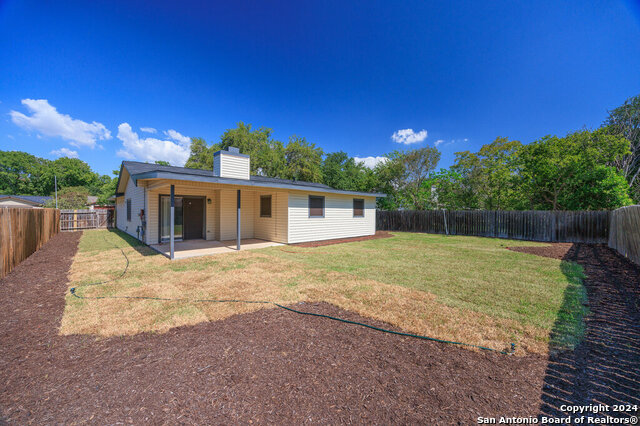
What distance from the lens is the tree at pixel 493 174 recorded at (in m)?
16.1

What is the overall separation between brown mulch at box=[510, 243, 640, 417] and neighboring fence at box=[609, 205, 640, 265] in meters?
3.37

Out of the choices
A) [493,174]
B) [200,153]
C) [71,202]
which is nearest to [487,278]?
[493,174]

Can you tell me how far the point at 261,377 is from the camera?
208cm

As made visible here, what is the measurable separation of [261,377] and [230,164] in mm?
8907

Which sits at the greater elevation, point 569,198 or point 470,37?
point 470,37

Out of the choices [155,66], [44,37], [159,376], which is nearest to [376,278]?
[159,376]

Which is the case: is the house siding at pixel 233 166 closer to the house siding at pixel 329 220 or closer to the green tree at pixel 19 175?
the house siding at pixel 329 220

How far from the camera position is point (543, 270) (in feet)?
19.0

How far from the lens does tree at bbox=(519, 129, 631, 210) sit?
12.1 m

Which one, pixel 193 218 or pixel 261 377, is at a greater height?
pixel 193 218

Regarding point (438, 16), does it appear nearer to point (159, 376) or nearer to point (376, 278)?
point (376, 278)

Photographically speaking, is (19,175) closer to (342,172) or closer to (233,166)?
(342,172)

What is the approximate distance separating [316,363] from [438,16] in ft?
42.1

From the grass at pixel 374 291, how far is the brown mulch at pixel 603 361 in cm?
18
